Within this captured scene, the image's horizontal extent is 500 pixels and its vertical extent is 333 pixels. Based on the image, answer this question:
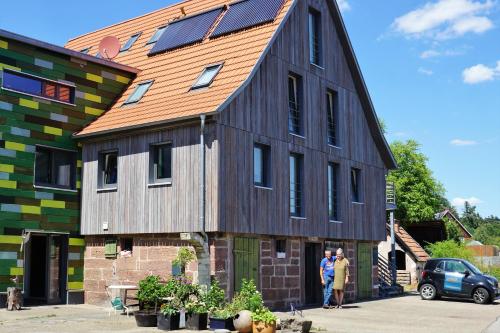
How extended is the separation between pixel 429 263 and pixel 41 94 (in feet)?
49.8

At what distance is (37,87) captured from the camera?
19875 millimetres

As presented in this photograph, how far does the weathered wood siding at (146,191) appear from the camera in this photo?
17609mm

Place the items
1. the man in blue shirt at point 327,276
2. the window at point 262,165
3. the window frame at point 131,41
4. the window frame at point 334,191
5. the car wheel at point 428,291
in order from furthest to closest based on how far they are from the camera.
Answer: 1. the window frame at point 131,41
2. the car wheel at point 428,291
3. the window frame at point 334,191
4. the man in blue shirt at point 327,276
5. the window at point 262,165

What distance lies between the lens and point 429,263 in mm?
25125

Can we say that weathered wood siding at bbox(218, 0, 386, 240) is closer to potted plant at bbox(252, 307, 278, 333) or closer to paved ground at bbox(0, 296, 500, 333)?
paved ground at bbox(0, 296, 500, 333)

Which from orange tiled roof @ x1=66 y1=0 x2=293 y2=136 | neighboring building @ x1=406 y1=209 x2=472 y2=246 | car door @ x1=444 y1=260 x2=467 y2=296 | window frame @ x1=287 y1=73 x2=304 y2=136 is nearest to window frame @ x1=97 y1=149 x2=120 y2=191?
orange tiled roof @ x1=66 y1=0 x2=293 y2=136

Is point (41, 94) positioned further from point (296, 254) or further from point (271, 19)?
point (296, 254)

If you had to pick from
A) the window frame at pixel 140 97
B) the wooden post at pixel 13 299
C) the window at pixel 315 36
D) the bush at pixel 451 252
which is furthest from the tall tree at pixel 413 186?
the wooden post at pixel 13 299

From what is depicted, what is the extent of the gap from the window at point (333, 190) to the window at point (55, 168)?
8594mm

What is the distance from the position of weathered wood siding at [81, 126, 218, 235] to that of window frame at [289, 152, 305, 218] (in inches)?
159

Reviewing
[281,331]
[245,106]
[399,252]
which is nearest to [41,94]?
[245,106]

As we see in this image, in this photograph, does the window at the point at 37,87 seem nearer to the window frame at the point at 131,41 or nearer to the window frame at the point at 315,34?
the window frame at the point at 131,41

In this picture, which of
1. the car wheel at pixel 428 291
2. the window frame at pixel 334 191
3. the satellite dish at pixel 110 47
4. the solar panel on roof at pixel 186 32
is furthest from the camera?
the satellite dish at pixel 110 47

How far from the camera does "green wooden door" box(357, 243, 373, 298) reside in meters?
24.9
